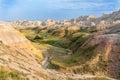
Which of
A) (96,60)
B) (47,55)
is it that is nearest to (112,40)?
(96,60)

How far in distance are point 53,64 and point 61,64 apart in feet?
5.57

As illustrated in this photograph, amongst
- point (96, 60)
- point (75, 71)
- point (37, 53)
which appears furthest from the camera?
point (37, 53)

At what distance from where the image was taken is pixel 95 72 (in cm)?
6575

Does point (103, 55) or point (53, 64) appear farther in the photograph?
point (103, 55)

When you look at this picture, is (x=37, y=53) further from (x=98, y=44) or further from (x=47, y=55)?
(x=98, y=44)

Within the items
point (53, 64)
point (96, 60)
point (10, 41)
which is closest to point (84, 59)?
point (96, 60)

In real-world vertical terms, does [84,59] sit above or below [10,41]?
below

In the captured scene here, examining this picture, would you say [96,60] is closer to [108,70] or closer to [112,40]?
[108,70]

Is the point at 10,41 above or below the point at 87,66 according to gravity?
above

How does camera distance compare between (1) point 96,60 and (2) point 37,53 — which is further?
(2) point 37,53

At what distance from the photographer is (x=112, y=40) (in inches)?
2995

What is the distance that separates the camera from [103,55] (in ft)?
235

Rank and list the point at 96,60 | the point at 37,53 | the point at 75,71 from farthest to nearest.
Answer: the point at 37,53, the point at 96,60, the point at 75,71

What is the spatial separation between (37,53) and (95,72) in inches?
607
